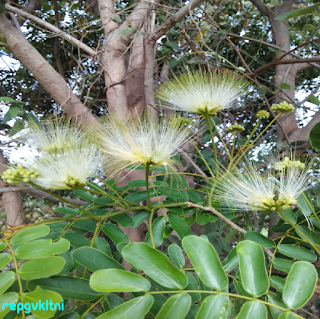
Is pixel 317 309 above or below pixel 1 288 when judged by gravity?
below

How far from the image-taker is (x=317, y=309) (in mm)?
1999

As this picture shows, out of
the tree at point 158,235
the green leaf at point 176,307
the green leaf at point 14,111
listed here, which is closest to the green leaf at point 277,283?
the tree at point 158,235

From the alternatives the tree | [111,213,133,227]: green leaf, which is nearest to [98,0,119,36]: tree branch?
the tree

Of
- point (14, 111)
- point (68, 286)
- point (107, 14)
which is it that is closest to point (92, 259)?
point (68, 286)

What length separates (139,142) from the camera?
0.67 metres

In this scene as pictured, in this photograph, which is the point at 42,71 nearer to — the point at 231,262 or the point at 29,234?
the point at 29,234

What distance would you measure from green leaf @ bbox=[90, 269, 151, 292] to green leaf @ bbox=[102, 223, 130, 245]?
238 mm

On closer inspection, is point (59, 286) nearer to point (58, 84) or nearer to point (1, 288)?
point (1, 288)

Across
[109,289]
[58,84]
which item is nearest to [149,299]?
[109,289]

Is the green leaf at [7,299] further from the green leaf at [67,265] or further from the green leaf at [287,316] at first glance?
the green leaf at [287,316]

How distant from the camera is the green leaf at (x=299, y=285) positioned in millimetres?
429

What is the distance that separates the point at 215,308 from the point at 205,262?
0.23 feet

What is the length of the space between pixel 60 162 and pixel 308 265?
545 millimetres

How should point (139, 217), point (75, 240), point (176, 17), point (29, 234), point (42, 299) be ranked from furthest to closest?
point (176, 17) < point (139, 217) < point (75, 240) < point (29, 234) < point (42, 299)
